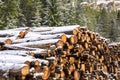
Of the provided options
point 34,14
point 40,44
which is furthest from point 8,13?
point 40,44

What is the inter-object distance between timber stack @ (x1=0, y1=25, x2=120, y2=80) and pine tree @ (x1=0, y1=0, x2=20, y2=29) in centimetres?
2040

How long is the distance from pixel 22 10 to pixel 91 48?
3137cm

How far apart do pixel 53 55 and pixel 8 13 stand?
26.0 meters

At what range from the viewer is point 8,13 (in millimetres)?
34656

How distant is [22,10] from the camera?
42688 mm

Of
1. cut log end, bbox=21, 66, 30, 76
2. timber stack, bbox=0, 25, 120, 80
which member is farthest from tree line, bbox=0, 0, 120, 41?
cut log end, bbox=21, 66, 30, 76

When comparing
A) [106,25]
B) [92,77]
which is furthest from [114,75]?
[106,25]

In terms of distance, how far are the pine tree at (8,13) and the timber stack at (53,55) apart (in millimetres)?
20400


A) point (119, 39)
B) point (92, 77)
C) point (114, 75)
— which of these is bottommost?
point (119, 39)

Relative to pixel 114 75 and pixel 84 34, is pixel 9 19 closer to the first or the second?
pixel 114 75

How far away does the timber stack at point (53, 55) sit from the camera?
26.6 ft

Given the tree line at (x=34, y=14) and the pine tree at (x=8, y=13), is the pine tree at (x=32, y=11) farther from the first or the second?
the pine tree at (x=8, y=13)

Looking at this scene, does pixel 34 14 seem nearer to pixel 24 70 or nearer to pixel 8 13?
pixel 8 13

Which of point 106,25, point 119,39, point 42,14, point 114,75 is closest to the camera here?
point 114,75
